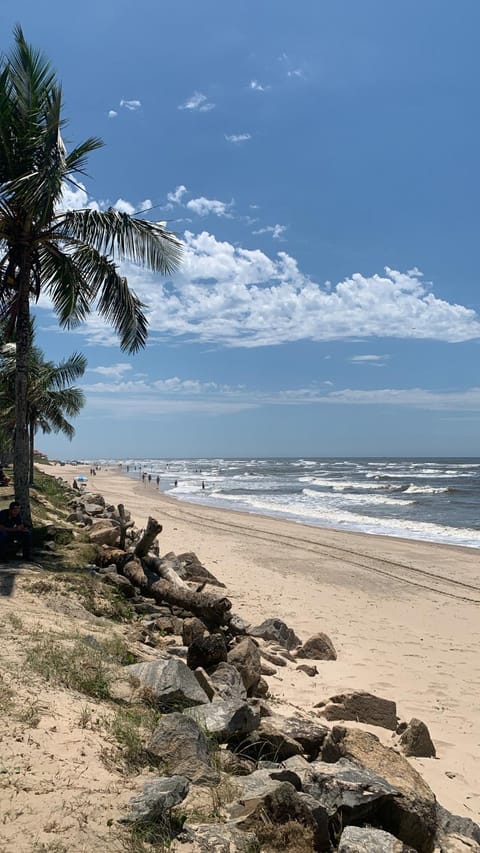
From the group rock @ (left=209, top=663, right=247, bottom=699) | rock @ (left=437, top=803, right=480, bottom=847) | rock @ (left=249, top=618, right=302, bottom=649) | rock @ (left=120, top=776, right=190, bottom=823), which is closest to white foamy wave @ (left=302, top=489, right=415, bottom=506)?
rock @ (left=249, top=618, right=302, bottom=649)

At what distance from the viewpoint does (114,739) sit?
3.80 m

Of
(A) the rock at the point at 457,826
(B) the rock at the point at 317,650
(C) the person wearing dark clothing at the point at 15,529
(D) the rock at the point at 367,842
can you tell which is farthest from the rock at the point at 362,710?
(C) the person wearing dark clothing at the point at 15,529

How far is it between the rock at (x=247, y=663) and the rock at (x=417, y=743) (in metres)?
1.56

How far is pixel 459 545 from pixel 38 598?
17.1 meters

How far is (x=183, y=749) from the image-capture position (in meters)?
3.65

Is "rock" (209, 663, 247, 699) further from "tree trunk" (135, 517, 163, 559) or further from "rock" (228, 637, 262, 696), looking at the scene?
"tree trunk" (135, 517, 163, 559)

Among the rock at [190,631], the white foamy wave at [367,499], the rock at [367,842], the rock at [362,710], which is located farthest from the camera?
the white foamy wave at [367,499]

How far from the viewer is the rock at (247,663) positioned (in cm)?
596

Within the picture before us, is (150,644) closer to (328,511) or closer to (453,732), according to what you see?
(453,732)

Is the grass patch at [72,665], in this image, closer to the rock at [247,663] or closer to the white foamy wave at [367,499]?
the rock at [247,663]

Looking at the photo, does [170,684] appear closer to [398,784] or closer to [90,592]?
[398,784]

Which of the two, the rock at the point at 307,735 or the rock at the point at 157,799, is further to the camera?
the rock at the point at 307,735

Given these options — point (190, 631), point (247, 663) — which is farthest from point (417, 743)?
point (190, 631)

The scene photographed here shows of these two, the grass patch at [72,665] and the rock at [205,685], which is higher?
the grass patch at [72,665]
